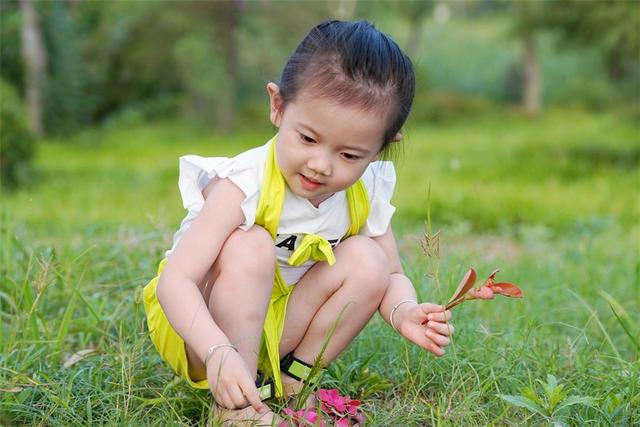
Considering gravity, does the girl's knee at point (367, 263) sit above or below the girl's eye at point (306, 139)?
below

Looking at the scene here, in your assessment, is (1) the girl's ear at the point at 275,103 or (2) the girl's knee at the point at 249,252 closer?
(2) the girl's knee at the point at 249,252

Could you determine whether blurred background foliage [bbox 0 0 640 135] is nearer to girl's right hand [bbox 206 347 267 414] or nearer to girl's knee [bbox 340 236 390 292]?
girl's knee [bbox 340 236 390 292]

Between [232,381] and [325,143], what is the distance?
515mm

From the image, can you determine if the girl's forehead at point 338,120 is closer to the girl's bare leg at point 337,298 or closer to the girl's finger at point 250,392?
the girl's bare leg at point 337,298

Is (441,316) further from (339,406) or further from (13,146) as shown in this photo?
(13,146)

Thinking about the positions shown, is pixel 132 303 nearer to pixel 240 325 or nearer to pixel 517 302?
pixel 240 325

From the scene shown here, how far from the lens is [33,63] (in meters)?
9.50

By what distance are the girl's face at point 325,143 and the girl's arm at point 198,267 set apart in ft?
0.47

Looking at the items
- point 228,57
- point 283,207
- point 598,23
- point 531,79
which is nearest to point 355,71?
point 283,207

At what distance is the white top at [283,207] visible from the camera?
72.1 inches

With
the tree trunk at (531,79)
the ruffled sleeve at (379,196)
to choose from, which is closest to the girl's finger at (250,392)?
the ruffled sleeve at (379,196)

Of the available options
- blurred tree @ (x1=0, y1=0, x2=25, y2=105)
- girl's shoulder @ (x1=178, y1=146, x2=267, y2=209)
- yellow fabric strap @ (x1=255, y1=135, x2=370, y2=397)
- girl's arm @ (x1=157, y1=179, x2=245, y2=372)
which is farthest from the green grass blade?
blurred tree @ (x1=0, y1=0, x2=25, y2=105)

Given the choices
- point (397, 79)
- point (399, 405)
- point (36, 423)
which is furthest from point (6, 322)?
point (397, 79)

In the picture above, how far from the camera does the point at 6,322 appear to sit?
8.20 ft
